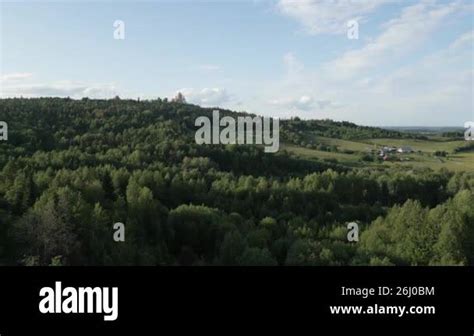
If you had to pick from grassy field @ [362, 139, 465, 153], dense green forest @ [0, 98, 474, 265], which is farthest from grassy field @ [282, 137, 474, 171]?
dense green forest @ [0, 98, 474, 265]

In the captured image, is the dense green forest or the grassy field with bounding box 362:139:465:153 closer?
the dense green forest

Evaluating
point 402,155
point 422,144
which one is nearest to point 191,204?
point 402,155

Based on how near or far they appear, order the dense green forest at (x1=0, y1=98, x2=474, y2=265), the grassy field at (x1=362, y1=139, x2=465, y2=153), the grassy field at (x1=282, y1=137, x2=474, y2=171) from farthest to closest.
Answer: the grassy field at (x1=362, y1=139, x2=465, y2=153), the grassy field at (x1=282, y1=137, x2=474, y2=171), the dense green forest at (x1=0, y1=98, x2=474, y2=265)

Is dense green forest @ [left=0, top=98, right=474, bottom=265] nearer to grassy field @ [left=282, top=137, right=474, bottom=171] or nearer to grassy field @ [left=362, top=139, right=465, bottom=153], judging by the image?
grassy field @ [left=282, top=137, right=474, bottom=171]

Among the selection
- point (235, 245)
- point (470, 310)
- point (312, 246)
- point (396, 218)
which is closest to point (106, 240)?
point (235, 245)

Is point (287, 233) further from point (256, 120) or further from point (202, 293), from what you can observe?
point (256, 120)

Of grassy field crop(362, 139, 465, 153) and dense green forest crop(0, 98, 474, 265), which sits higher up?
grassy field crop(362, 139, 465, 153)

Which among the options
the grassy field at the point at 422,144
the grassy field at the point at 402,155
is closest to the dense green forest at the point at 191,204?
the grassy field at the point at 402,155
